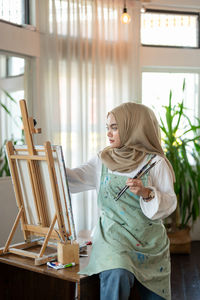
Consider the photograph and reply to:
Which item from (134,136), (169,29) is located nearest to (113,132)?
(134,136)

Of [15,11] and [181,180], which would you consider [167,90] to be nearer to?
[181,180]

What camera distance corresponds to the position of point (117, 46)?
4.87 meters

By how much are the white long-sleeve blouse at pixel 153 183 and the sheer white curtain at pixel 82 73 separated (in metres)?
1.85

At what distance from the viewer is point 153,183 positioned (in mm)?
2512

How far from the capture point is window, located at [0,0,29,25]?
412 centimetres

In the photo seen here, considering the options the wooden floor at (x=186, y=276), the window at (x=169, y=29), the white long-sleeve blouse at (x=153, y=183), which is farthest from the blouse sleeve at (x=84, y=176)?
the window at (x=169, y=29)

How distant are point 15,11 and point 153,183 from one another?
252 centimetres

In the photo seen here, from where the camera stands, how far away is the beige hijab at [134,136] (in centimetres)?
254

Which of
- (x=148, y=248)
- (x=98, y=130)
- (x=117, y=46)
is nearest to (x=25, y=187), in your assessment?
(x=148, y=248)

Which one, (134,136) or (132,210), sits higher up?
(134,136)

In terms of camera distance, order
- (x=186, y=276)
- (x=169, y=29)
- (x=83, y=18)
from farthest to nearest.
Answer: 1. (x=169, y=29)
2. (x=83, y=18)
3. (x=186, y=276)

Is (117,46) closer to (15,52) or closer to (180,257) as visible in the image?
(15,52)

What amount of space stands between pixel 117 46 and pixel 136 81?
1.39 ft

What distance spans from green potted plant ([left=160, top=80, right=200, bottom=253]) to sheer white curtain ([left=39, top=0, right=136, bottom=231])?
55cm
